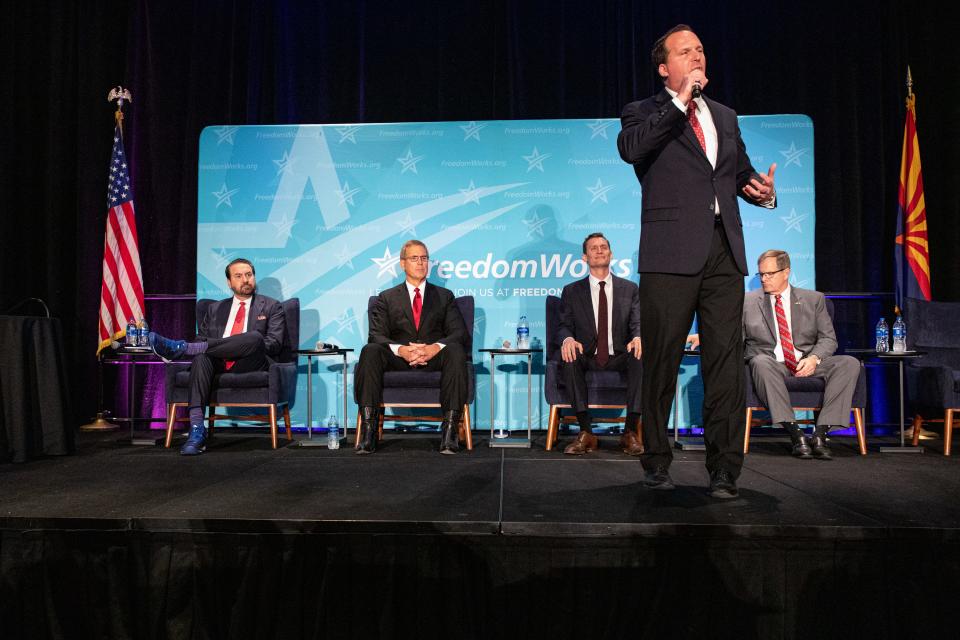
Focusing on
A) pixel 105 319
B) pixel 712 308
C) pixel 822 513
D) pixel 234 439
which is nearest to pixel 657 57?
pixel 712 308

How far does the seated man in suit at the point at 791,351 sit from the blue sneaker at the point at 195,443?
2.96m

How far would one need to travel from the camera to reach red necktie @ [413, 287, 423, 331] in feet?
14.7

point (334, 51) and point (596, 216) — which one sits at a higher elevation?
point (334, 51)

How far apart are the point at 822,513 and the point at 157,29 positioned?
20.2ft

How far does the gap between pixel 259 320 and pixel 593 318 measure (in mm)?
2193

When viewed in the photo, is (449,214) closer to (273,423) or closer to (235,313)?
(235,313)

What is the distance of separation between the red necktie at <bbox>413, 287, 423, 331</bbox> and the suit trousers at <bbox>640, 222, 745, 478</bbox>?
7.12 feet

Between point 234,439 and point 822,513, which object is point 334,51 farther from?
point 822,513

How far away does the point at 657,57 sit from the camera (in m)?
2.56

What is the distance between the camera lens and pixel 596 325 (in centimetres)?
438

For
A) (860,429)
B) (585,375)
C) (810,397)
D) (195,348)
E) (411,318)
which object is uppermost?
(411,318)

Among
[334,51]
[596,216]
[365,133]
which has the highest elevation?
[334,51]

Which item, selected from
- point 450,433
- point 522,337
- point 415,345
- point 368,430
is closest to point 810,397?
point 522,337

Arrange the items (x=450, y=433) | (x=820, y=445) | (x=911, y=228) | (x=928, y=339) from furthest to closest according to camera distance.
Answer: (x=911, y=228) < (x=928, y=339) < (x=450, y=433) < (x=820, y=445)
